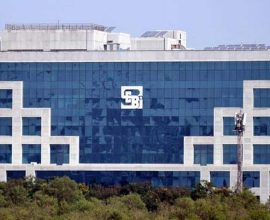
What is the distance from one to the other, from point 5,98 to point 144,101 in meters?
9.78

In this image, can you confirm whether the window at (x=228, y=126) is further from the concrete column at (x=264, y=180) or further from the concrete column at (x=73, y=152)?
the concrete column at (x=73, y=152)

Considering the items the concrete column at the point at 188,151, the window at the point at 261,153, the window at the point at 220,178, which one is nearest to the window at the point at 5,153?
the concrete column at the point at 188,151

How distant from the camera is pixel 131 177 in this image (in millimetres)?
156875

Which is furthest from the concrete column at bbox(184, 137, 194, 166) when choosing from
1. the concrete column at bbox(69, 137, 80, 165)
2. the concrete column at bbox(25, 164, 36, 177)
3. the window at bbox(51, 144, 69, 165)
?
the concrete column at bbox(25, 164, 36, 177)

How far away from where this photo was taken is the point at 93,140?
158000 millimetres

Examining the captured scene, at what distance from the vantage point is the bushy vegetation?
133 meters

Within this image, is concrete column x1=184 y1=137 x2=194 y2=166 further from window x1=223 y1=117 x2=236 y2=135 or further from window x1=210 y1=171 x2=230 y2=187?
window x1=223 y1=117 x2=236 y2=135

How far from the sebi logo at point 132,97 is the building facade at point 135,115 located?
7 cm

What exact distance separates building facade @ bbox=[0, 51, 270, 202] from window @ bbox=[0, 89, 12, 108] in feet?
0.23

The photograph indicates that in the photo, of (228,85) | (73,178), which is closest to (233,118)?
(228,85)

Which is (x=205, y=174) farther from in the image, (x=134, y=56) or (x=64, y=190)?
(x=64, y=190)

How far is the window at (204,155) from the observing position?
156 meters

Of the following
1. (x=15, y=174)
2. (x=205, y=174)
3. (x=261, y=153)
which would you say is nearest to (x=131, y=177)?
(x=205, y=174)

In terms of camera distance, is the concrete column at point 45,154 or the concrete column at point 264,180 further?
the concrete column at point 45,154
